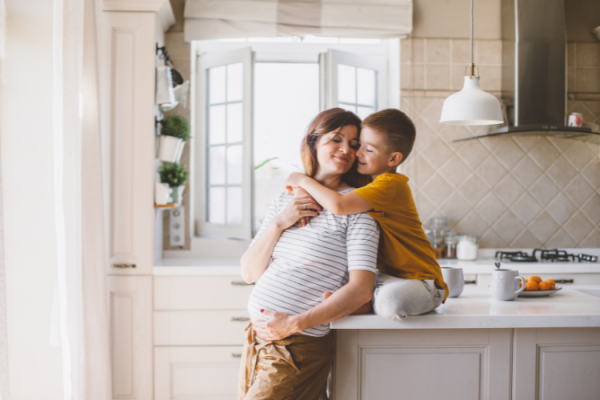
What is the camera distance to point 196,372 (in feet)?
7.90

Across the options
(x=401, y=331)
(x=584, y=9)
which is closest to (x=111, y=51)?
(x=401, y=331)

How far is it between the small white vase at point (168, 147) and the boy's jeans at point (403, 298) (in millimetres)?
1780

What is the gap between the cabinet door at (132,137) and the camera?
2365mm

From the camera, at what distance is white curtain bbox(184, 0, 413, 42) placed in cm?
288

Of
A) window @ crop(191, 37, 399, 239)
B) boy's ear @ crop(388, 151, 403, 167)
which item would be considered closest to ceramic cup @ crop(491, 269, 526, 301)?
boy's ear @ crop(388, 151, 403, 167)

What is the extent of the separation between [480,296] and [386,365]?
1.60 feet

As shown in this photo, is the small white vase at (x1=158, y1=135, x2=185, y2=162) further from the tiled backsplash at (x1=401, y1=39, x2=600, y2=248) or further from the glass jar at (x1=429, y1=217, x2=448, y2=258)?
the glass jar at (x1=429, y1=217, x2=448, y2=258)

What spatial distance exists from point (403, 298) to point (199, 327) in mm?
1549

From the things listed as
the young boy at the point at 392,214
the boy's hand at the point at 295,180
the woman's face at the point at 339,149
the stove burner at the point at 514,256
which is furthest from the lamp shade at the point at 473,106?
the stove burner at the point at 514,256

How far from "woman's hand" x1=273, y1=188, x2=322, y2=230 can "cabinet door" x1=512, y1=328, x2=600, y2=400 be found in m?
0.70

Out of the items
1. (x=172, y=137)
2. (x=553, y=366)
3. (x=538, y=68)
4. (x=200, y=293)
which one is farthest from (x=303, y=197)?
(x=538, y=68)

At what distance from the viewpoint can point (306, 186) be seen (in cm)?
131

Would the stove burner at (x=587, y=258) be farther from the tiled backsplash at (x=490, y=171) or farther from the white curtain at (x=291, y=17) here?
the white curtain at (x=291, y=17)

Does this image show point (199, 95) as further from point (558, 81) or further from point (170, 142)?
point (558, 81)
